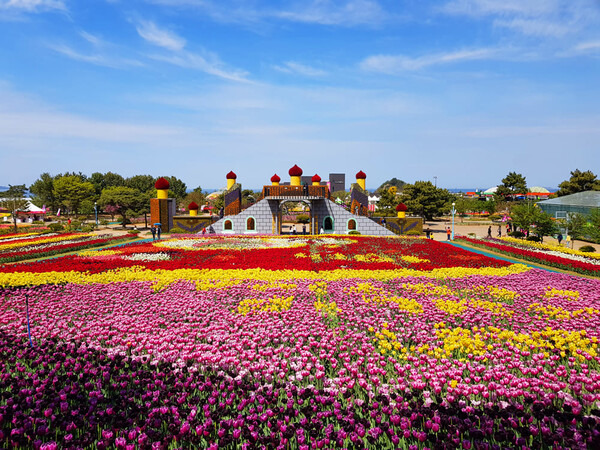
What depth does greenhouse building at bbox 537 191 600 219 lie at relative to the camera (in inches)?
1539

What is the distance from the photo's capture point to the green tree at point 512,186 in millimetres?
83750

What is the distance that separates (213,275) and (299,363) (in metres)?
8.29

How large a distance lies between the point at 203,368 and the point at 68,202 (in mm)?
72070

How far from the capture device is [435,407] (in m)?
4.49

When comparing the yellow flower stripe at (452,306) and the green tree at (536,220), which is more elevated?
the green tree at (536,220)

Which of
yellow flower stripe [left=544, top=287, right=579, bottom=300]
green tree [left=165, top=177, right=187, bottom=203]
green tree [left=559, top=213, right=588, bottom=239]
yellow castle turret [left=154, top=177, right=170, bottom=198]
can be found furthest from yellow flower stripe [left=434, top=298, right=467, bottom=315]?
green tree [left=165, top=177, right=187, bottom=203]

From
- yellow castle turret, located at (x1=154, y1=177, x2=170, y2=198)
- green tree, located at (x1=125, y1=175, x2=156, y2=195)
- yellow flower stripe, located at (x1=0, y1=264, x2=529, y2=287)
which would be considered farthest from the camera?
green tree, located at (x1=125, y1=175, x2=156, y2=195)

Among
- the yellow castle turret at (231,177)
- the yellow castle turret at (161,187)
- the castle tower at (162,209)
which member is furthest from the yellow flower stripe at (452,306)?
the yellow castle turret at (161,187)

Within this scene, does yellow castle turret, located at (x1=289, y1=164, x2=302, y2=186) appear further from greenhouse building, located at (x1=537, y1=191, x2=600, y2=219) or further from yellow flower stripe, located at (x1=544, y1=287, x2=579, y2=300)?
greenhouse building, located at (x1=537, y1=191, x2=600, y2=219)

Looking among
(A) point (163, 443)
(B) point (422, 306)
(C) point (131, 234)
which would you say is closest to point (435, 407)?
(A) point (163, 443)

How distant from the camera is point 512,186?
85.5 m

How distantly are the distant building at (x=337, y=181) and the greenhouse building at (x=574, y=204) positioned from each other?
138206mm

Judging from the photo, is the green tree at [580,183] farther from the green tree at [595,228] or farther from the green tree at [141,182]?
the green tree at [141,182]

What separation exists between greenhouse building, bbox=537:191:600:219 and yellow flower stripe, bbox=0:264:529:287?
106 feet
